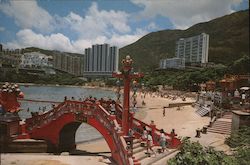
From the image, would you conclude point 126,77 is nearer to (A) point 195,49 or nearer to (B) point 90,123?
(B) point 90,123

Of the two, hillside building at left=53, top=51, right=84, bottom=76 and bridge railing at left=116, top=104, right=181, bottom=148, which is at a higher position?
hillside building at left=53, top=51, right=84, bottom=76

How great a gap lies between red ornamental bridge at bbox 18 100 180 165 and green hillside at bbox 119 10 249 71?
89534 millimetres

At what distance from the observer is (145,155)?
14.0 meters

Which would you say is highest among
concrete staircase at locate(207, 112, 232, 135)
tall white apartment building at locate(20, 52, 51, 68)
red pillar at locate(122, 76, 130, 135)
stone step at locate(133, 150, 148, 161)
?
tall white apartment building at locate(20, 52, 51, 68)

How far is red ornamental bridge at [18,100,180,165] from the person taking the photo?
45.9ft

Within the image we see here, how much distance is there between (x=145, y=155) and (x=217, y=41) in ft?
478

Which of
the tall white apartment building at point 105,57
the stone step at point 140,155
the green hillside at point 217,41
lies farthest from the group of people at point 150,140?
the green hillside at point 217,41

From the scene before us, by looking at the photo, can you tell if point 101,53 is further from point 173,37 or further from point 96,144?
point 173,37

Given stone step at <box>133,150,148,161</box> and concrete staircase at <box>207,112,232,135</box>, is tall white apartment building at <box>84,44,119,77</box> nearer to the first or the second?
concrete staircase at <box>207,112,232,135</box>

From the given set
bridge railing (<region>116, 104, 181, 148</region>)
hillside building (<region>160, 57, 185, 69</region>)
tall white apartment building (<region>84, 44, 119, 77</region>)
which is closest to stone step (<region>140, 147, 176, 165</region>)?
bridge railing (<region>116, 104, 181, 148</region>)

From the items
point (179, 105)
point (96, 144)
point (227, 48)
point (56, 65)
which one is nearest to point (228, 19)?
point (227, 48)

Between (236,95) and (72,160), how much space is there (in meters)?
21.1

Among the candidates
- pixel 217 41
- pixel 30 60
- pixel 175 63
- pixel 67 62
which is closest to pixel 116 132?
pixel 30 60

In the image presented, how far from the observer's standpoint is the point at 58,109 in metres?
17.5
